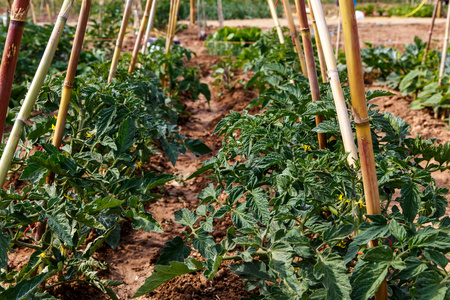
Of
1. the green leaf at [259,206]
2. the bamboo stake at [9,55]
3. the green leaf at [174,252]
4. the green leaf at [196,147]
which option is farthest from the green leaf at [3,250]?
the green leaf at [196,147]

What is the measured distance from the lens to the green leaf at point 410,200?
135 cm

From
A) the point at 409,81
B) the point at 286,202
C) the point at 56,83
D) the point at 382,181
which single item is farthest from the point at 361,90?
the point at 409,81

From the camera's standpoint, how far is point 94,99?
2.08m

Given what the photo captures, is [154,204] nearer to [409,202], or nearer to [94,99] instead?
[94,99]

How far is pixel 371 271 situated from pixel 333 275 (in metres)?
0.11

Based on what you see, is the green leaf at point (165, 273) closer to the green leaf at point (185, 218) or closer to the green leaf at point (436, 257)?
the green leaf at point (185, 218)

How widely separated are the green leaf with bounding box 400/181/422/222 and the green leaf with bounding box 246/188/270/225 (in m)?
0.44

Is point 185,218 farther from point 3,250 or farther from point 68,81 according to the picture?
point 68,81

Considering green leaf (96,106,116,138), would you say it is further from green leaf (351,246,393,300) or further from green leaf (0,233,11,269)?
green leaf (351,246,393,300)

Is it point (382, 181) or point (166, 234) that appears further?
point (166, 234)

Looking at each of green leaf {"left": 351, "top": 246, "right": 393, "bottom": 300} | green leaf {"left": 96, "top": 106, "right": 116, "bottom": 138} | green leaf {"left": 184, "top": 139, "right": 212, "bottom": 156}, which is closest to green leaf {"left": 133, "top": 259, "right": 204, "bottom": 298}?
green leaf {"left": 351, "top": 246, "right": 393, "bottom": 300}

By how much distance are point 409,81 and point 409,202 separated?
342 centimetres

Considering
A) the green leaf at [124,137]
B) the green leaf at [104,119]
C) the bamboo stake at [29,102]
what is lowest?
the green leaf at [124,137]

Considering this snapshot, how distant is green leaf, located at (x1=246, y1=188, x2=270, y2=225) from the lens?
1.46 m
